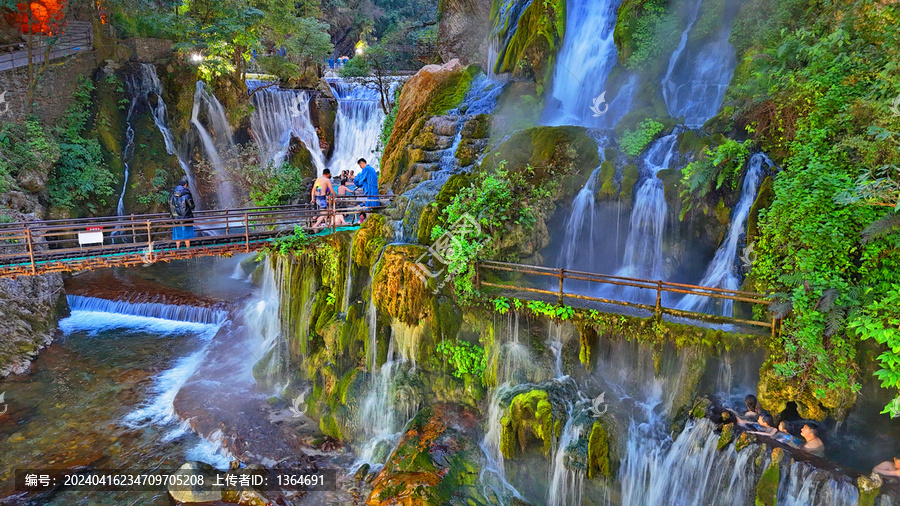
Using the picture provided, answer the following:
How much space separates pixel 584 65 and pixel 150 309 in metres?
17.0

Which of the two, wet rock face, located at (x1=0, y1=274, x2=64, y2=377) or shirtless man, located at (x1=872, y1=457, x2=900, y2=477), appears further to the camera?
Result: wet rock face, located at (x1=0, y1=274, x2=64, y2=377)

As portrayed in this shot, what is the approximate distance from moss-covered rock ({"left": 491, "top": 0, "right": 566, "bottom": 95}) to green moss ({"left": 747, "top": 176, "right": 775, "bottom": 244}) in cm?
850

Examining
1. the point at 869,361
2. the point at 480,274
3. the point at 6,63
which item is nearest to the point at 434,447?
the point at 480,274

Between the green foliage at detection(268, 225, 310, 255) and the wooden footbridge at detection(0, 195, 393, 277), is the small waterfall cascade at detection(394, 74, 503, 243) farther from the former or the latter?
the green foliage at detection(268, 225, 310, 255)

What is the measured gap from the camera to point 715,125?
10.3m

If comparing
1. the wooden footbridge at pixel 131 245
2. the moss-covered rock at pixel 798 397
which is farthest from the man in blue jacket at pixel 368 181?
the moss-covered rock at pixel 798 397

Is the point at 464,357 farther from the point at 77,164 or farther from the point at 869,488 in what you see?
the point at 77,164

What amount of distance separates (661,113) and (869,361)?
7.71 meters

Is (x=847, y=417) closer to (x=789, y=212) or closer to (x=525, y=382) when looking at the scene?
(x=789, y=212)

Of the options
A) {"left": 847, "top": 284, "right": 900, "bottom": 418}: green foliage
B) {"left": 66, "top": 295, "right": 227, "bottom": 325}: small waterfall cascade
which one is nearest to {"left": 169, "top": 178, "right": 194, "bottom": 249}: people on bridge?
{"left": 66, "top": 295, "right": 227, "bottom": 325}: small waterfall cascade

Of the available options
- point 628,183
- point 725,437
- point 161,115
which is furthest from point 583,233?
point 161,115

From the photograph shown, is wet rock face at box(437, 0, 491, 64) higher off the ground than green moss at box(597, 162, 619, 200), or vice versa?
wet rock face at box(437, 0, 491, 64)

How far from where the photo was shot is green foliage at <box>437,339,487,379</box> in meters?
9.70

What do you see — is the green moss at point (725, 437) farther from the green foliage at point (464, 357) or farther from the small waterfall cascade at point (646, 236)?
the green foliage at point (464, 357)
